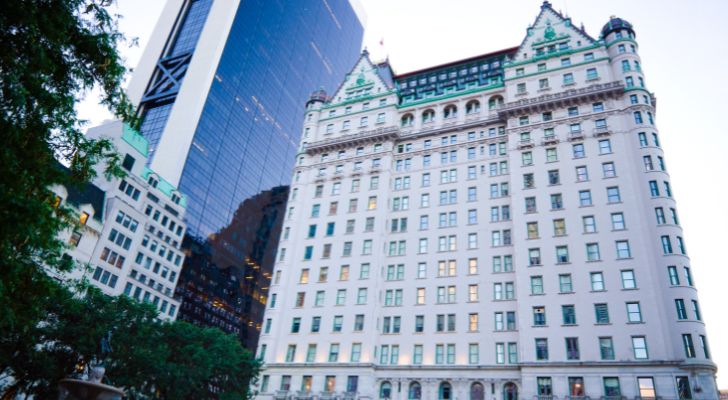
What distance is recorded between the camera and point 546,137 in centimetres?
7000

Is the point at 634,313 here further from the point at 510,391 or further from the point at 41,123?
the point at 41,123

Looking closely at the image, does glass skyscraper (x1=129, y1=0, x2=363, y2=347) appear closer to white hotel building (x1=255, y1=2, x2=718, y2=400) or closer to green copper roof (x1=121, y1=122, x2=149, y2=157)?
green copper roof (x1=121, y1=122, x2=149, y2=157)

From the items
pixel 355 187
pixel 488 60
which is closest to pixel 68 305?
pixel 355 187

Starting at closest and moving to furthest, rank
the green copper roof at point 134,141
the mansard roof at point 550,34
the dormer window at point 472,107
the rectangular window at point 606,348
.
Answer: the rectangular window at point 606,348
the mansard roof at point 550,34
the dormer window at point 472,107
the green copper roof at point 134,141

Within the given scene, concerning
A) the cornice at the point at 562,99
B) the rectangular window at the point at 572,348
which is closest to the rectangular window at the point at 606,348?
the rectangular window at the point at 572,348

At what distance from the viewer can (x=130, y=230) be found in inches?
3831

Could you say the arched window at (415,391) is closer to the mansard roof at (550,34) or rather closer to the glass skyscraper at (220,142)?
the mansard roof at (550,34)

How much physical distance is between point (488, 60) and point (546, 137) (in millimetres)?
31770

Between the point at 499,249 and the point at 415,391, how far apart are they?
20358 millimetres

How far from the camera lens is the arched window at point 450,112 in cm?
8125

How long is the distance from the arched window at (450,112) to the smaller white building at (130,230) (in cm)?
5160

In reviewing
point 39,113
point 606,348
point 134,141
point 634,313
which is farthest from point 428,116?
point 39,113

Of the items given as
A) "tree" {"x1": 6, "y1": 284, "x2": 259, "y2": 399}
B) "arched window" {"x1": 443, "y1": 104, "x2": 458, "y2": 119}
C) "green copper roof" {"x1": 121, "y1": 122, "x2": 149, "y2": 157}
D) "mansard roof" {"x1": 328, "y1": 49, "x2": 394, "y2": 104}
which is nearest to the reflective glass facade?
"green copper roof" {"x1": 121, "y1": 122, "x2": 149, "y2": 157}

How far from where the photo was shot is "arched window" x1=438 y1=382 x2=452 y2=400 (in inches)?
2238
